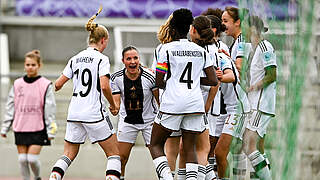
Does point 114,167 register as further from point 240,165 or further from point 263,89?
point 263,89

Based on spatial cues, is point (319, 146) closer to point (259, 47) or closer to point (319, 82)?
point (319, 82)

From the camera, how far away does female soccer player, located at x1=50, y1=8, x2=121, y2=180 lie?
846cm

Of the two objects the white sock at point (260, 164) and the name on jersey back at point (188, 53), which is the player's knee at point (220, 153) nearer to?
the name on jersey back at point (188, 53)

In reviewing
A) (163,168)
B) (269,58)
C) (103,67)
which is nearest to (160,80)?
(163,168)

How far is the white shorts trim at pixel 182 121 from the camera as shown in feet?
24.6

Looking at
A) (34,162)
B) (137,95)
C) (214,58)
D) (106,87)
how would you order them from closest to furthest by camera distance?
(214,58), (106,87), (137,95), (34,162)

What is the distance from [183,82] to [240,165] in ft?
12.5

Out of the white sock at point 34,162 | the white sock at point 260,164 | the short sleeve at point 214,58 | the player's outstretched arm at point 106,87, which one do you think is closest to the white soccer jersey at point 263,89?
the white sock at point 260,164

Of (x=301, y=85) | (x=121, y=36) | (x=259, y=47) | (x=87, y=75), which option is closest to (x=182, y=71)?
(x=87, y=75)

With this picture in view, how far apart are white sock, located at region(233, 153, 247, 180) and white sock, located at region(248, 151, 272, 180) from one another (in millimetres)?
48

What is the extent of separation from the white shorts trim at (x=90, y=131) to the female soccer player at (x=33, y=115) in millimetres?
2336

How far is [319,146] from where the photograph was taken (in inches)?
83.8

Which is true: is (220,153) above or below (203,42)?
below

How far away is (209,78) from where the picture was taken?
25.0 ft
